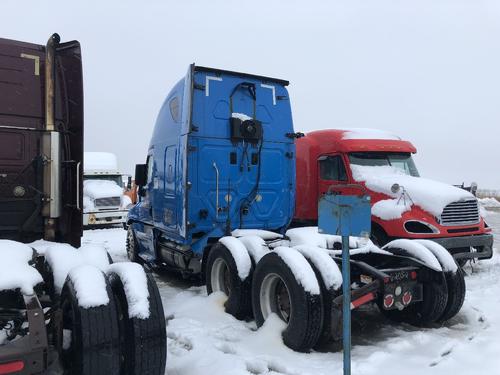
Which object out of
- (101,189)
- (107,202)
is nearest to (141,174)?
(107,202)

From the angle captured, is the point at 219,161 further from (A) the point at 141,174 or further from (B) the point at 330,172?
(B) the point at 330,172

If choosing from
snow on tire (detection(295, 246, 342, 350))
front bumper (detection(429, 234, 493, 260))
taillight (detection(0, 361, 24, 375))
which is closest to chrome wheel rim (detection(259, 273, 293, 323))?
snow on tire (detection(295, 246, 342, 350))

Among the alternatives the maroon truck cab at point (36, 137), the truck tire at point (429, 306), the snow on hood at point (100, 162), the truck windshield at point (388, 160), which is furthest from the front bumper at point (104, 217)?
the truck tire at point (429, 306)

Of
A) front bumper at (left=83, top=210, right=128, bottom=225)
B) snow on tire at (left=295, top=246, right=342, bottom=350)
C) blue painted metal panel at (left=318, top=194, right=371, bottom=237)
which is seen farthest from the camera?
front bumper at (left=83, top=210, right=128, bottom=225)

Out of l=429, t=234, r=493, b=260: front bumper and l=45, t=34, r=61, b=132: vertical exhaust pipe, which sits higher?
l=45, t=34, r=61, b=132: vertical exhaust pipe

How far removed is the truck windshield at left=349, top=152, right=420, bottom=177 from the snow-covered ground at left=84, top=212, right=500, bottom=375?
356cm

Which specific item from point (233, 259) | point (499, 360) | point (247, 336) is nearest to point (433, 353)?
point (499, 360)

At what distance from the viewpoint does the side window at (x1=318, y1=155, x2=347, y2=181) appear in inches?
354

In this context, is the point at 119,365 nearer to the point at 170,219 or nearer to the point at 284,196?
the point at 170,219

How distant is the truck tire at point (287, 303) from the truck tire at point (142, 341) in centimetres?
144

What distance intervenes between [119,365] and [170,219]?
4194 millimetres

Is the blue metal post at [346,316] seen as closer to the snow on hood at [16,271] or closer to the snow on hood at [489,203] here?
the snow on hood at [16,271]

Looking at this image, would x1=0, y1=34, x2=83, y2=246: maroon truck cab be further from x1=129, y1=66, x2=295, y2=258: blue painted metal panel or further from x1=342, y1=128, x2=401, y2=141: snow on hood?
x1=342, y1=128, x2=401, y2=141: snow on hood

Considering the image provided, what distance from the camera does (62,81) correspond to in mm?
4836
